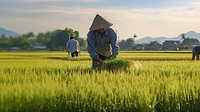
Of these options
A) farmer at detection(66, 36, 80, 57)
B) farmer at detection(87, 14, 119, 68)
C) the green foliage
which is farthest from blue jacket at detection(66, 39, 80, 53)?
the green foliage

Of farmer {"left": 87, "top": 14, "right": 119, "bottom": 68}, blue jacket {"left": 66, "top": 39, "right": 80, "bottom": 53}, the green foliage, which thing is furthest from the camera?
blue jacket {"left": 66, "top": 39, "right": 80, "bottom": 53}

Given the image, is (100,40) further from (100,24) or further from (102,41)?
(100,24)

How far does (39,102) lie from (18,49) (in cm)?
5683

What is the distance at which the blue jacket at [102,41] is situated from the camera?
24.1 feet

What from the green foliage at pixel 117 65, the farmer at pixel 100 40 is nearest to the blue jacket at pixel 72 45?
the farmer at pixel 100 40

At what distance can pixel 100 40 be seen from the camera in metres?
7.54

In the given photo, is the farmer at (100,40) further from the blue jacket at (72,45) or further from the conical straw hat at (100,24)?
the blue jacket at (72,45)

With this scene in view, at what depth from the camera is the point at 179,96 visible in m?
4.09

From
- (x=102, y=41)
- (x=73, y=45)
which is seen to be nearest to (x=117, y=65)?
(x=102, y=41)

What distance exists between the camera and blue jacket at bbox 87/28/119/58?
7.35m

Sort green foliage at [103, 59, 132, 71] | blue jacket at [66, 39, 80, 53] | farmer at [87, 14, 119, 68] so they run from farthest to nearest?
blue jacket at [66, 39, 80, 53] → farmer at [87, 14, 119, 68] → green foliage at [103, 59, 132, 71]

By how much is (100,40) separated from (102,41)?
0.05 meters

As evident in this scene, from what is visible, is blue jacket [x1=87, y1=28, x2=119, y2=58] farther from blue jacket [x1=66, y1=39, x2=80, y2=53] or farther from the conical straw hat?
blue jacket [x1=66, y1=39, x2=80, y2=53]

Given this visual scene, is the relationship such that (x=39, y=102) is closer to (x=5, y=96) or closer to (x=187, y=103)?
(x=5, y=96)
